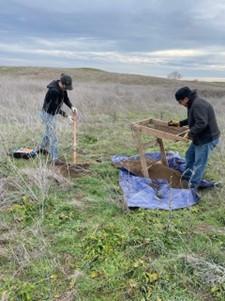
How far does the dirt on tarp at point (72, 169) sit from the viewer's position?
5.10 m

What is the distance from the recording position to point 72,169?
523 cm

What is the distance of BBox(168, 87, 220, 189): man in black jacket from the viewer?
170 inches

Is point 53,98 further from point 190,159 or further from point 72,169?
point 190,159

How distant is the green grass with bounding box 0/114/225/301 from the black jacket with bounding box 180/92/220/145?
0.80 m

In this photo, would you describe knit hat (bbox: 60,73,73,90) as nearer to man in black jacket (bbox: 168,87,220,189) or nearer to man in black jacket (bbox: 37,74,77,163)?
man in black jacket (bbox: 37,74,77,163)

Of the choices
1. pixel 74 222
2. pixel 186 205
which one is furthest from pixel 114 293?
pixel 186 205

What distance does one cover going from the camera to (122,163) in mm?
5445

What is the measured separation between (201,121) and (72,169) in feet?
7.00

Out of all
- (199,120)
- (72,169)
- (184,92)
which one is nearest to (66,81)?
(72,169)

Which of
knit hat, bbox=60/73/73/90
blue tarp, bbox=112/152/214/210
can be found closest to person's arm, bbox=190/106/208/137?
blue tarp, bbox=112/152/214/210

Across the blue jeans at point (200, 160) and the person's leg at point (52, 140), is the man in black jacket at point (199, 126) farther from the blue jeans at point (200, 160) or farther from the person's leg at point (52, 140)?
Answer: the person's leg at point (52, 140)

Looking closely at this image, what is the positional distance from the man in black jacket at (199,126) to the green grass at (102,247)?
0.45 m

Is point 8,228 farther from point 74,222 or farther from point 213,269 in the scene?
point 213,269

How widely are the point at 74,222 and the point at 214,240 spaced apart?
4.92 ft
